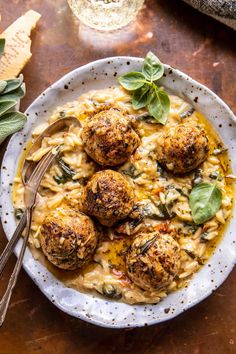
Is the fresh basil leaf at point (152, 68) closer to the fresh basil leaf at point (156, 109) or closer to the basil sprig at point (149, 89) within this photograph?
the basil sprig at point (149, 89)

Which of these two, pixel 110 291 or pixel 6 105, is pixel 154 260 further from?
pixel 6 105

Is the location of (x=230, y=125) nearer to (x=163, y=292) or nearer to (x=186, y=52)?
(x=186, y=52)

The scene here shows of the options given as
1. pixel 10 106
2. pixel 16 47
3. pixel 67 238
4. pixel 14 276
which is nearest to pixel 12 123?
pixel 10 106

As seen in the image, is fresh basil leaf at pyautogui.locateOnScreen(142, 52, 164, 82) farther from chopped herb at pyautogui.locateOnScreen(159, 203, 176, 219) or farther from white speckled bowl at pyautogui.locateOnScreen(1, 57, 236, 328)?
chopped herb at pyautogui.locateOnScreen(159, 203, 176, 219)

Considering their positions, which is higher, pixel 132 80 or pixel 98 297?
pixel 132 80

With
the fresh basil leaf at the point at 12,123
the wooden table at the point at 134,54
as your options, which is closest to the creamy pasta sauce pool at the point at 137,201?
the fresh basil leaf at the point at 12,123

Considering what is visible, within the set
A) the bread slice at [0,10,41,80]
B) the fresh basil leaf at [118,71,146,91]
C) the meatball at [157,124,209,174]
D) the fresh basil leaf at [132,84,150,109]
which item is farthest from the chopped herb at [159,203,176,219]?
the bread slice at [0,10,41,80]

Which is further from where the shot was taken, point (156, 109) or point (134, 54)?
point (134, 54)
